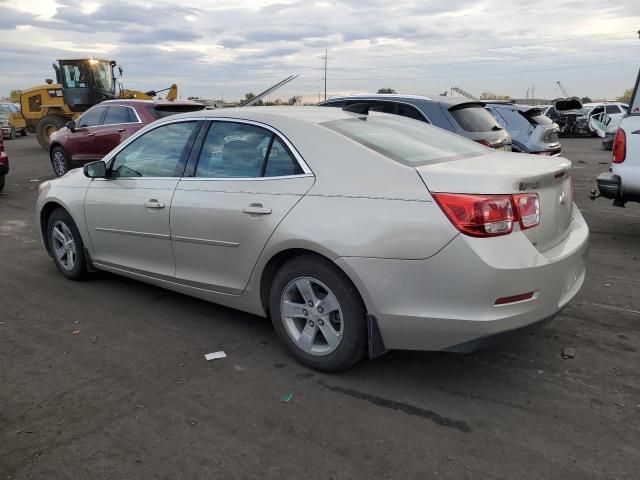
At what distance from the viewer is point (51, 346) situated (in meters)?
4.01

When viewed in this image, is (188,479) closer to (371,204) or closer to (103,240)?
(371,204)

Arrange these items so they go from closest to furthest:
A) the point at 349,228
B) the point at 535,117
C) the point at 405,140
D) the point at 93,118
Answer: the point at 349,228 < the point at 405,140 < the point at 535,117 < the point at 93,118

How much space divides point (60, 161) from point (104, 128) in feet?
6.86

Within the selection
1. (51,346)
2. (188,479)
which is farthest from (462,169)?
(51,346)

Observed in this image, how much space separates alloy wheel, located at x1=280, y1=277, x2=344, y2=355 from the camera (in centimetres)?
343

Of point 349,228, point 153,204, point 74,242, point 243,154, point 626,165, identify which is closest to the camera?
point 349,228

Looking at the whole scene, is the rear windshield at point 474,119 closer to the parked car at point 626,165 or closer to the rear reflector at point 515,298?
the parked car at point 626,165

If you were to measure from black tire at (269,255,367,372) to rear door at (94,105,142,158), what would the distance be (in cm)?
837

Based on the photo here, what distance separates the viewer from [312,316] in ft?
11.5

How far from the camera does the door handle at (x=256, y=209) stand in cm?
360

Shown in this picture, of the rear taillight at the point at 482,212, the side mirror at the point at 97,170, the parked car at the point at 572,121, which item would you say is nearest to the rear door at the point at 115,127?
the side mirror at the point at 97,170

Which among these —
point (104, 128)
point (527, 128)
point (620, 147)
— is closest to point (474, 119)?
point (620, 147)

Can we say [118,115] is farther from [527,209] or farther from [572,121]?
[572,121]

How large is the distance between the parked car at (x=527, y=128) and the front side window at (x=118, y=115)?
6843 millimetres
